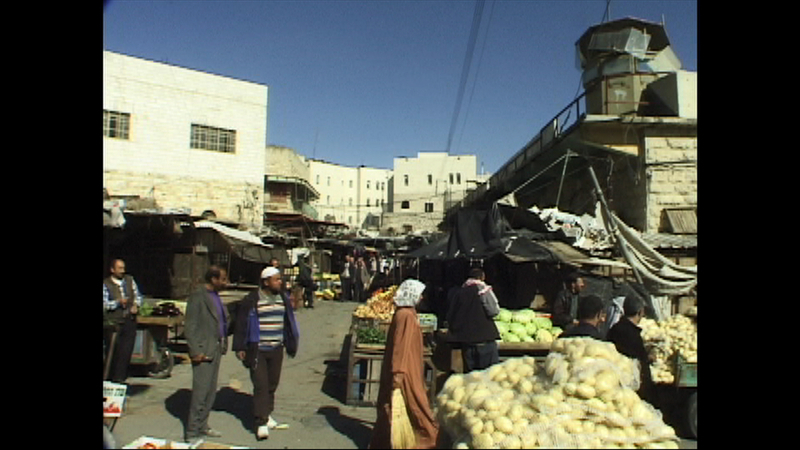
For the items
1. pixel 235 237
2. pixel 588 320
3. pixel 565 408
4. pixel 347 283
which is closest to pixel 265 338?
pixel 565 408

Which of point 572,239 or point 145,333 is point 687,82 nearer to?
point 572,239

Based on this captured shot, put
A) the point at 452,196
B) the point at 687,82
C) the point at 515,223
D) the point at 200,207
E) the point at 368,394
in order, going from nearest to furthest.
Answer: the point at 368,394 < the point at 515,223 < the point at 687,82 < the point at 200,207 < the point at 452,196

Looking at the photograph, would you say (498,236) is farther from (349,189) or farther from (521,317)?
(349,189)

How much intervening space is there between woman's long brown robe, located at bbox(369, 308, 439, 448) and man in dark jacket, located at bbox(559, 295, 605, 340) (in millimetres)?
1501

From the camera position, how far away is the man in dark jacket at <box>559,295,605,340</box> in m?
5.15

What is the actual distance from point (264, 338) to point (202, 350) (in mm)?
618

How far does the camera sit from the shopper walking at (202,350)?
17.5 ft

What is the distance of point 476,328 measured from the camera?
6.42m

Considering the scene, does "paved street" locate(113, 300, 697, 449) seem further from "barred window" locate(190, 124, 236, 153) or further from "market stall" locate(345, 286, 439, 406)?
"barred window" locate(190, 124, 236, 153)

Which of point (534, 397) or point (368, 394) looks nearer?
point (534, 397)

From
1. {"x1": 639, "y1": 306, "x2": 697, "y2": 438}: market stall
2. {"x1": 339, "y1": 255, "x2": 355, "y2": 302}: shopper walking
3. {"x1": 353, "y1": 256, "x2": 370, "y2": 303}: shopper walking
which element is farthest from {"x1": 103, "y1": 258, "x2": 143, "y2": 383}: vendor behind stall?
{"x1": 339, "y1": 255, "x2": 355, "y2": 302}: shopper walking
